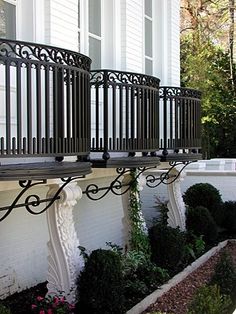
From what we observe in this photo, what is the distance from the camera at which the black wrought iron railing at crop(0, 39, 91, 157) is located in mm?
4410

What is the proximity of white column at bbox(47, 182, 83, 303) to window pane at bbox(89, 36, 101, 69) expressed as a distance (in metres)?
2.71

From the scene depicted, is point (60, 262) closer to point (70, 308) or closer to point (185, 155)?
point (70, 308)

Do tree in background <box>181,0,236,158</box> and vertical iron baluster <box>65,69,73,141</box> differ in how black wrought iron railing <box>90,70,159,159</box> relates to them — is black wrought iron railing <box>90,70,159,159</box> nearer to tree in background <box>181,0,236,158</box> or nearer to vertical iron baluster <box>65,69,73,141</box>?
vertical iron baluster <box>65,69,73,141</box>

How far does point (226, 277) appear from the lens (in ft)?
22.1

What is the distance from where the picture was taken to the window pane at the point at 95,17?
792 centimetres

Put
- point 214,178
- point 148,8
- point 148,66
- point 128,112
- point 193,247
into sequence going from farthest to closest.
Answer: point 214,178 < point 148,66 < point 148,8 < point 193,247 < point 128,112

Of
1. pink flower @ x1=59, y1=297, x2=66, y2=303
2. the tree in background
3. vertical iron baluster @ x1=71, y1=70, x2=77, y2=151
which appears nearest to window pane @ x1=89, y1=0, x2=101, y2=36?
vertical iron baluster @ x1=71, y1=70, x2=77, y2=151

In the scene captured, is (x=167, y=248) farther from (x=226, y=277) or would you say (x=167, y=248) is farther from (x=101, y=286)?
(x=101, y=286)

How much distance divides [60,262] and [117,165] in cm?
136

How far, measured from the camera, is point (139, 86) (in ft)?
22.5

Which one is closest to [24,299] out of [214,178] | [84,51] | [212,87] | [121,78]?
[121,78]

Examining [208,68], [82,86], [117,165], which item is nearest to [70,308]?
[117,165]

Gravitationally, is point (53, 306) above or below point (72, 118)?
below

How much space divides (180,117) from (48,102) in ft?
14.2
